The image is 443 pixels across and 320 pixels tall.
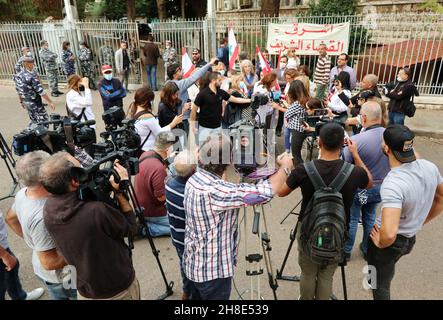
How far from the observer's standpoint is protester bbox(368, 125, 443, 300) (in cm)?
A: 223

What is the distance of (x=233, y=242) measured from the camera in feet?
7.87

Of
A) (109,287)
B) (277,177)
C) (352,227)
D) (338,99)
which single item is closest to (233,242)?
(277,177)

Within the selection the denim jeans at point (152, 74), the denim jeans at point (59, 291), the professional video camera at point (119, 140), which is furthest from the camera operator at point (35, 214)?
the denim jeans at point (152, 74)

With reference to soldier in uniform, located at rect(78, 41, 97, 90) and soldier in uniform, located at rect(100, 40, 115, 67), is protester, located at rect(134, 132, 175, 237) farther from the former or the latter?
soldier in uniform, located at rect(78, 41, 97, 90)

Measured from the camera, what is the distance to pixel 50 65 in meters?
11.5

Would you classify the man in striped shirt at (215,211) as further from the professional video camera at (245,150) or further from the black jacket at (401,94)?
the black jacket at (401,94)

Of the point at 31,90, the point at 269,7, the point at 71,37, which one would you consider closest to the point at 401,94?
the point at 31,90

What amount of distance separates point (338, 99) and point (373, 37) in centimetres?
696

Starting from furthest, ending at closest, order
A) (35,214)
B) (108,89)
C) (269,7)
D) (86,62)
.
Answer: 1. (269,7)
2. (86,62)
3. (108,89)
4. (35,214)

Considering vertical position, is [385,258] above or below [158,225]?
above

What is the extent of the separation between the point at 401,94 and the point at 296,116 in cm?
243

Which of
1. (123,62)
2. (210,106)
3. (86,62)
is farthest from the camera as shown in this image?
(86,62)

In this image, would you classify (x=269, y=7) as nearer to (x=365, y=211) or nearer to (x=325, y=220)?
(x=365, y=211)
